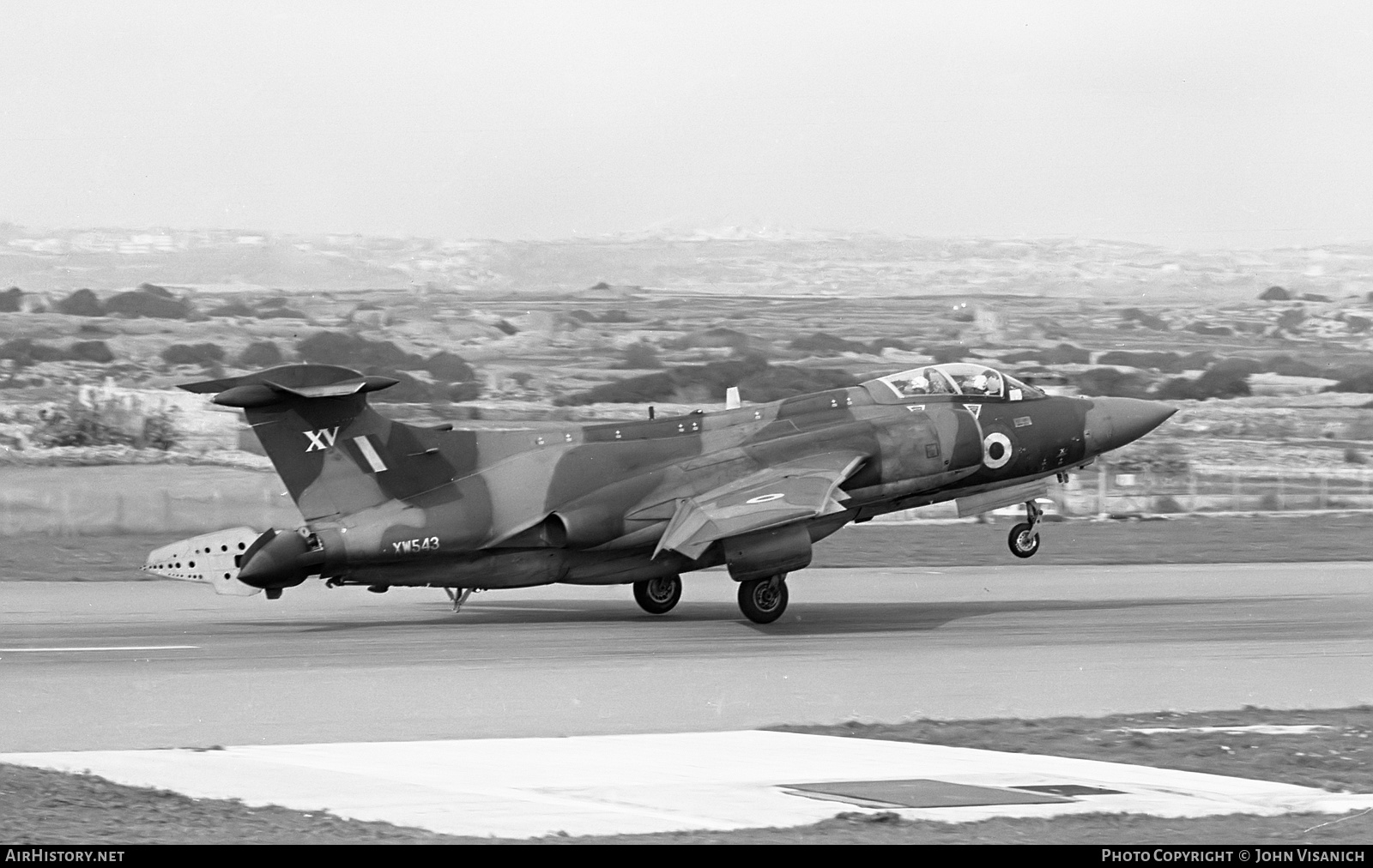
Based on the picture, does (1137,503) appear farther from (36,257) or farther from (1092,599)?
(36,257)

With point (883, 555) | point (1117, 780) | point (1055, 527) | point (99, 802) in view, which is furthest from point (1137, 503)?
point (99, 802)

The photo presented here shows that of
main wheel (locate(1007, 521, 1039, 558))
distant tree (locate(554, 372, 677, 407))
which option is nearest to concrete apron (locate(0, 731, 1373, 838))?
main wheel (locate(1007, 521, 1039, 558))

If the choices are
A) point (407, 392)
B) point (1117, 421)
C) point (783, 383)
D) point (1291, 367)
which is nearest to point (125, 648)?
point (1117, 421)

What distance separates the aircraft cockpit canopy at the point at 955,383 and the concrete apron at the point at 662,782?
1061 centimetres

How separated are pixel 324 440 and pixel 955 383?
354 inches

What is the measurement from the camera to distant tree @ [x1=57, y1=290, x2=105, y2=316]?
2443 inches

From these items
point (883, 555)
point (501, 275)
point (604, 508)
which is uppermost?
point (501, 275)

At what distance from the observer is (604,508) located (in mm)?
21016

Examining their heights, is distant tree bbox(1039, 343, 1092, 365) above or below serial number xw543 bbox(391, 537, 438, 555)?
above

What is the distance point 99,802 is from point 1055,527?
26.0m

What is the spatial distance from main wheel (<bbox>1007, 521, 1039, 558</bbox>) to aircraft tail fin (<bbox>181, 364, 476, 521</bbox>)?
351 inches

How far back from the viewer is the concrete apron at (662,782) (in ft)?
31.8

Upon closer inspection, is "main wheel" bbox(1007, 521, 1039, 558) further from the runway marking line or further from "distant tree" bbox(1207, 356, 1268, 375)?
"distant tree" bbox(1207, 356, 1268, 375)

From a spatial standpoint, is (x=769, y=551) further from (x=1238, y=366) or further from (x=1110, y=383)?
(x=1238, y=366)
